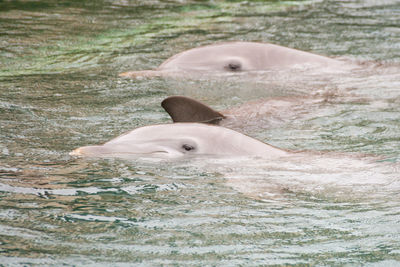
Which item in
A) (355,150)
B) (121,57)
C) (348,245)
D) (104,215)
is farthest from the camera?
(121,57)

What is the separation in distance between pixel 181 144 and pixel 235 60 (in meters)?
4.45

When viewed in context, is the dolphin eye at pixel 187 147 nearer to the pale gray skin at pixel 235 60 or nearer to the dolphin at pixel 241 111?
the dolphin at pixel 241 111

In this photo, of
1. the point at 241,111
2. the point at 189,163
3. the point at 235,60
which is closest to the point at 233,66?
the point at 235,60

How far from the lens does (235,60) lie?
10.6m

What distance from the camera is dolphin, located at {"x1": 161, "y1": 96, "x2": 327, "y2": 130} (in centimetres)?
718

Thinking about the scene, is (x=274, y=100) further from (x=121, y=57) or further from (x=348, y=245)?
(x=348, y=245)

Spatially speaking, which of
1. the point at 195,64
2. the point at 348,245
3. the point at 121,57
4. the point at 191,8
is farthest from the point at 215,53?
the point at 348,245

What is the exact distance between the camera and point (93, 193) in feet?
17.2

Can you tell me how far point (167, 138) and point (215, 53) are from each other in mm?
4560

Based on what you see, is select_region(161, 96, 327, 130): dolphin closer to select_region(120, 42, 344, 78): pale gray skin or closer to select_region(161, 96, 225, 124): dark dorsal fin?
select_region(161, 96, 225, 124): dark dorsal fin

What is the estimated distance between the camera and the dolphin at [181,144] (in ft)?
20.0

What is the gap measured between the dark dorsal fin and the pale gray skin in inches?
119

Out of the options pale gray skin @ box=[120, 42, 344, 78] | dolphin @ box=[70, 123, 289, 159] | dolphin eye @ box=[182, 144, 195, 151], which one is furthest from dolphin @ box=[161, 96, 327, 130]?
pale gray skin @ box=[120, 42, 344, 78]

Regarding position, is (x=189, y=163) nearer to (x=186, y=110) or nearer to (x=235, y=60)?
(x=186, y=110)
